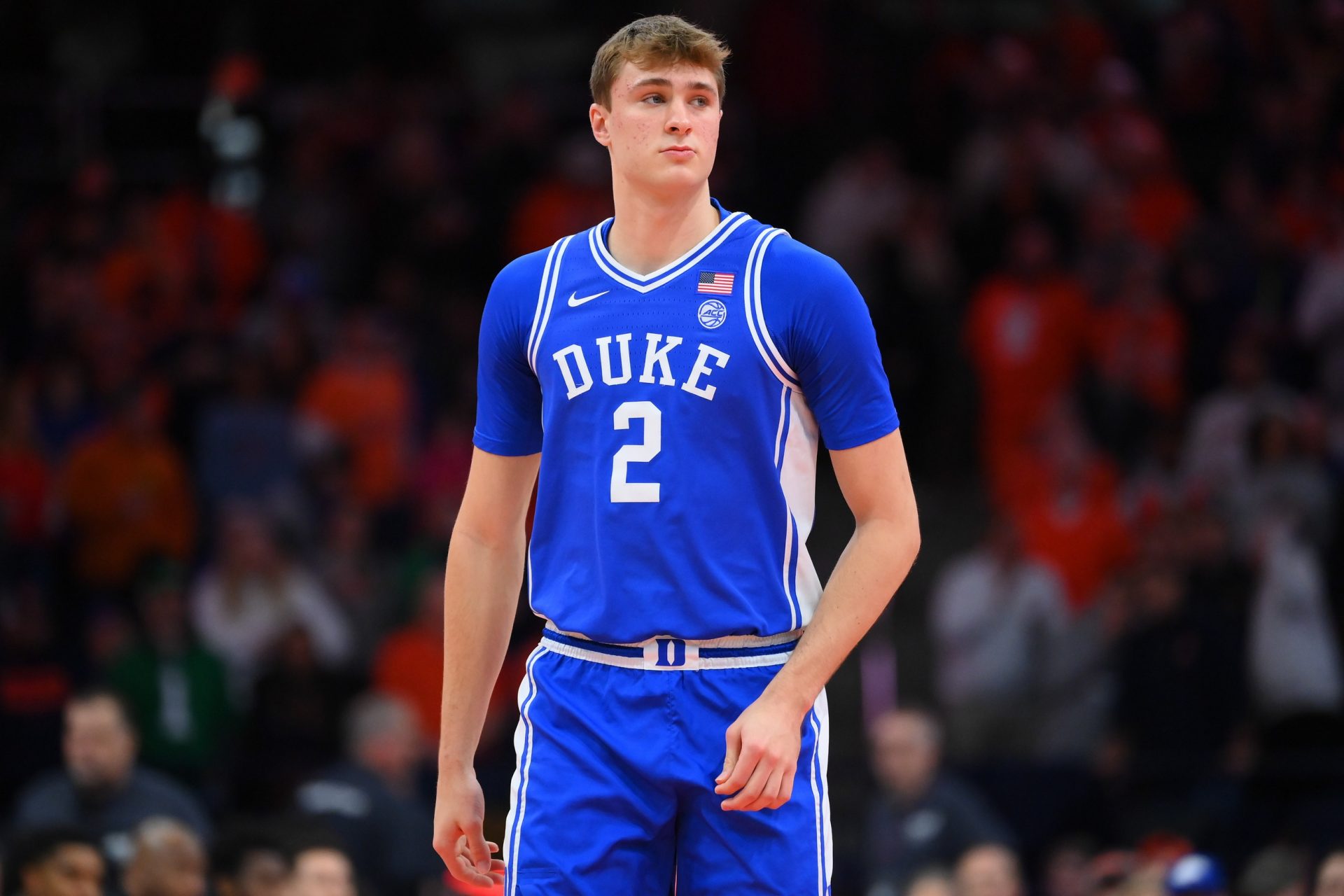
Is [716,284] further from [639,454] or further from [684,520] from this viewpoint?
[684,520]

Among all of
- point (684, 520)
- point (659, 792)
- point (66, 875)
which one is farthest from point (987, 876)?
point (684, 520)

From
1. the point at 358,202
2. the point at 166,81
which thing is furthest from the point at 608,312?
the point at 166,81

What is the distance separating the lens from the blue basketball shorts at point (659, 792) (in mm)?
4125

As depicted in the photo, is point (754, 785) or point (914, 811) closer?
point (754, 785)

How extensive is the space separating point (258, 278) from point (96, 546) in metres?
2.69

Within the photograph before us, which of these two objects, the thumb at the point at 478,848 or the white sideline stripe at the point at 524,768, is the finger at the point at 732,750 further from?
the thumb at the point at 478,848

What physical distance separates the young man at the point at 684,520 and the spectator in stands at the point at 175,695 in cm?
768

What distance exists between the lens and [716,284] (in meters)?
4.27

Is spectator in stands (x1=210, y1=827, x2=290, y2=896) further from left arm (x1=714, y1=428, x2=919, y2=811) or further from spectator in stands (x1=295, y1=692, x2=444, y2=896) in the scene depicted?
left arm (x1=714, y1=428, x2=919, y2=811)

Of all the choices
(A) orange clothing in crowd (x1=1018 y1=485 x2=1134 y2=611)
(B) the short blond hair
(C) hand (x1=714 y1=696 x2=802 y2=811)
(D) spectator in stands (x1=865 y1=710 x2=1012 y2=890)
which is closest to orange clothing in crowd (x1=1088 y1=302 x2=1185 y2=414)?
(A) orange clothing in crowd (x1=1018 y1=485 x2=1134 y2=611)

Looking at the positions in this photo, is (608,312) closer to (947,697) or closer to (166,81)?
(947,697)

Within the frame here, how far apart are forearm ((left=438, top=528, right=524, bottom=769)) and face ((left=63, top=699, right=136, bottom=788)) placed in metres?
5.82

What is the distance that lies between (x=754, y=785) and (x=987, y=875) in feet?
18.1

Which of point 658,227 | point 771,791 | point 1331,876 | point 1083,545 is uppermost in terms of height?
point 658,227
